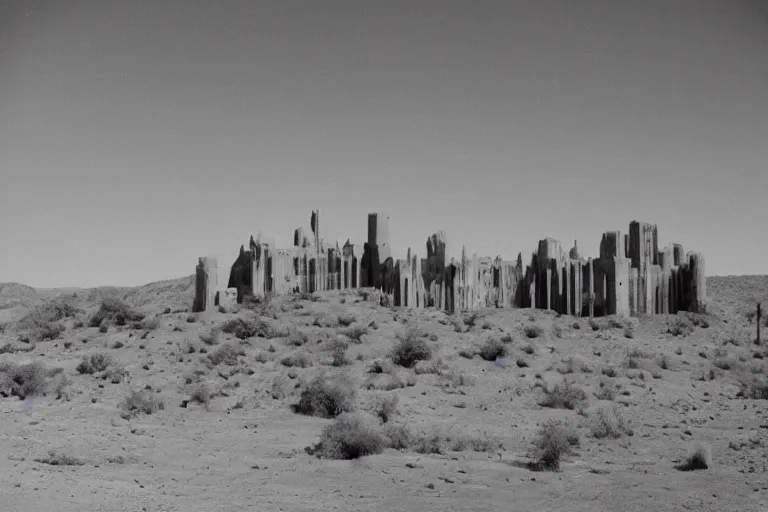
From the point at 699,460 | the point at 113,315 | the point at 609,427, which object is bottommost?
the point at 699,460

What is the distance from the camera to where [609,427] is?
1955 centimetres

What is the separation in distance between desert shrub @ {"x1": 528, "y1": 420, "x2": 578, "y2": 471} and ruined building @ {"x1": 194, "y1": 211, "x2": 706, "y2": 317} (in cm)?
2896

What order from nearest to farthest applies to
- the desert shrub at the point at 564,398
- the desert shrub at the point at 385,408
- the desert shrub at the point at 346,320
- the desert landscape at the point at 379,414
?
the desert landscape at the point at 379,414, the desert shrub at the point at 385,408, the desert shrub at the point at 564,398, the desert shrub at the point at 346,320

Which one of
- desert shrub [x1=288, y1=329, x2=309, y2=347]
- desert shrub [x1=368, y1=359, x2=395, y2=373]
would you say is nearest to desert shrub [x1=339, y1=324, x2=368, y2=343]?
desert shrub [x1=288, y1=329, x2=309, y2=347]

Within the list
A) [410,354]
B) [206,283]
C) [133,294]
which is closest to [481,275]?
[206,283]

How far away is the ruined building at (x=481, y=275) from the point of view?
45.8 meters

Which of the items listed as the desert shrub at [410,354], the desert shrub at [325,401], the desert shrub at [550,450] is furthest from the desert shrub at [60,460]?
the desert shrub at [410,354]

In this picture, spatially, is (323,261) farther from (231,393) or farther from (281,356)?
(231,393)

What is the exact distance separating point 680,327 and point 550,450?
96.8ft

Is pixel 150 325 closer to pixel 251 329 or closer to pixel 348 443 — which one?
pixel 251 329

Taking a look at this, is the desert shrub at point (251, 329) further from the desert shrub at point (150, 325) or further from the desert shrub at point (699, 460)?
the desert shrub at point (699, 460)

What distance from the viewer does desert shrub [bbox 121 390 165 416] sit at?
21.6 m

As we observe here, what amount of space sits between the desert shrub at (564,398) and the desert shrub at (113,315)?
95.3ft

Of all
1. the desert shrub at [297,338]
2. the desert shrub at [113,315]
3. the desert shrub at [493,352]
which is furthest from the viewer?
the desert shrub at [113,315]
